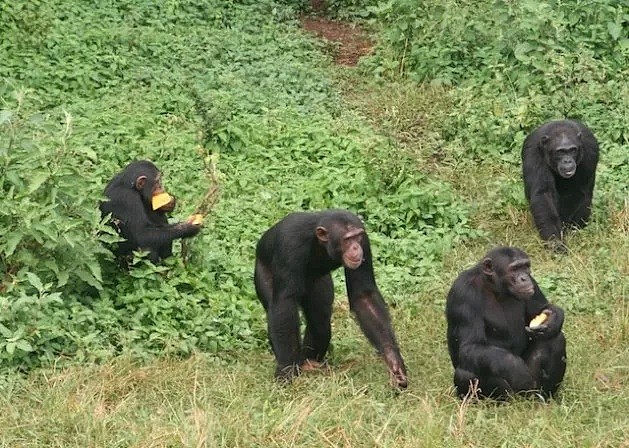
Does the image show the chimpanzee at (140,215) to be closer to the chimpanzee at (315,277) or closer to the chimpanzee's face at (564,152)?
the chimpanzee at (315,277)

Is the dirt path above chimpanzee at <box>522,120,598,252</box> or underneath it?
above

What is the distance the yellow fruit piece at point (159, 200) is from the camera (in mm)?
8664

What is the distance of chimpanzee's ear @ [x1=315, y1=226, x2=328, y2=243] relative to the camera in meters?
7.23

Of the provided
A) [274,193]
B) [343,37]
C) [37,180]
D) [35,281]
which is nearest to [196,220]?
[37,180]

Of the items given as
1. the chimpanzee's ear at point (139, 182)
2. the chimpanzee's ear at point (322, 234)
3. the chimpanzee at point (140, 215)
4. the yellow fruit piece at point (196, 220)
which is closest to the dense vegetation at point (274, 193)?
the chimpanzee at point (140, 215)

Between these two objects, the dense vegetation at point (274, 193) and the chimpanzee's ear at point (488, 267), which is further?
the chimpanzee's ear at point (488, 267)

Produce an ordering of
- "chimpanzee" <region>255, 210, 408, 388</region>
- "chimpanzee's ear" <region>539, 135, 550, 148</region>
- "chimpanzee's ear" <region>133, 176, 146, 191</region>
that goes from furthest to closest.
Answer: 1. "chimpanzee's ear" <region>539, 135, 550, 148</region>
2. "chimpanzee's ear" <region>133, 176, 146, 191</region>
3. "chimpanzee" <region>255, 210, 408, 388</region>

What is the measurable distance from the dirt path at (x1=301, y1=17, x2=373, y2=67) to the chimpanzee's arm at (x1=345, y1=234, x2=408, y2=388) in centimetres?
672

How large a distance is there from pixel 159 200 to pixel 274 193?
1883mm

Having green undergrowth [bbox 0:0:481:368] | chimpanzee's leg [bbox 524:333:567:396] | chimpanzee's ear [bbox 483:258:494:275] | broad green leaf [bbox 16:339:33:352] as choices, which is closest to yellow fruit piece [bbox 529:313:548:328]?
chimpanzee's leg [bbox 524:333:567:396]

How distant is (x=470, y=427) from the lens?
21.0ft

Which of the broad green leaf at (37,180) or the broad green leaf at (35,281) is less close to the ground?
the broad green leaf at (37,180)

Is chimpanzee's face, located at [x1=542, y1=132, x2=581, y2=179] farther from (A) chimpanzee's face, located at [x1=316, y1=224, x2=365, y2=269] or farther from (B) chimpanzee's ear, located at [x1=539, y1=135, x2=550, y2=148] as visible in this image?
(A) chimpanzee's face, located at [x1=316, y1=224, x2=365, y2=269]

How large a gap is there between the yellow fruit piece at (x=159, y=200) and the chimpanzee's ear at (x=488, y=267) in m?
2.65
